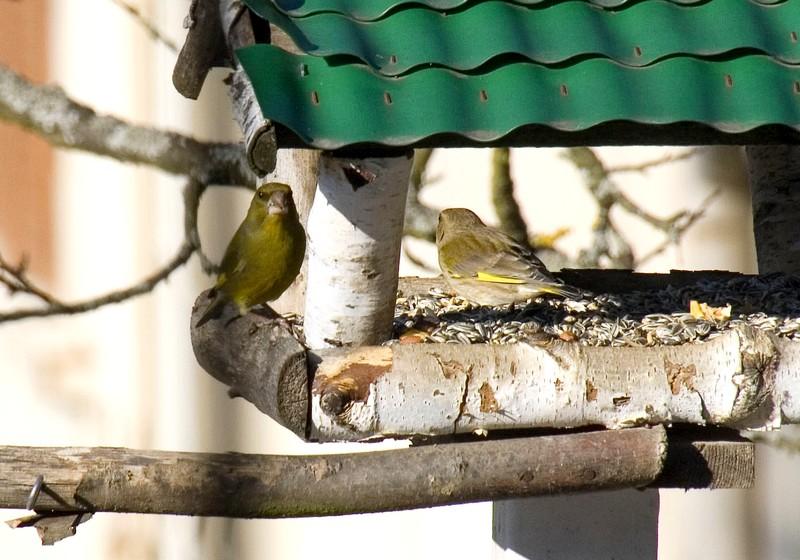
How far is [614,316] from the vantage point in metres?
4.13

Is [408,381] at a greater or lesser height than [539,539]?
greater

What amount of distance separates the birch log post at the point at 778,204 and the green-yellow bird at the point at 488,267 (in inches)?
35.1

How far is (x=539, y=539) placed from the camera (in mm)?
4000

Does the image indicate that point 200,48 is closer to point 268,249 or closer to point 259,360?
point 259,360

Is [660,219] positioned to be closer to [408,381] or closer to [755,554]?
[755,554]

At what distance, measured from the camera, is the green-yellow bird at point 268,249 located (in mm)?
4277

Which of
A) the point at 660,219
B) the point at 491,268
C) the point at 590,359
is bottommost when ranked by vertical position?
the point at 590,359

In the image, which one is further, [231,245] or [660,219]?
[660,219]

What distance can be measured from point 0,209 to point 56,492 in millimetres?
4195

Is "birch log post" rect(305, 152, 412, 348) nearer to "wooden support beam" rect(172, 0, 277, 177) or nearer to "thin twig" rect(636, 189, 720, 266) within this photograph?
"wooden support beam" rect(172, 0, 277, 177)

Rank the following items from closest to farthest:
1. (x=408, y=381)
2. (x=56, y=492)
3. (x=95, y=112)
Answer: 1. (x=56, y=492)
2. (x=408, y=381)
3. (x=95, y=112)

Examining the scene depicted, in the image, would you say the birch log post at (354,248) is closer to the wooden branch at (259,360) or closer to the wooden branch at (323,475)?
the wooden branch at (259,360)

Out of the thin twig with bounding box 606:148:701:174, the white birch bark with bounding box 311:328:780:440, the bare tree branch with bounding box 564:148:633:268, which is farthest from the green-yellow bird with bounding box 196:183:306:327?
the thin twig with bounding box 606:148:701:174

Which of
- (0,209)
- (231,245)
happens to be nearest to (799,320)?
(231,245)
